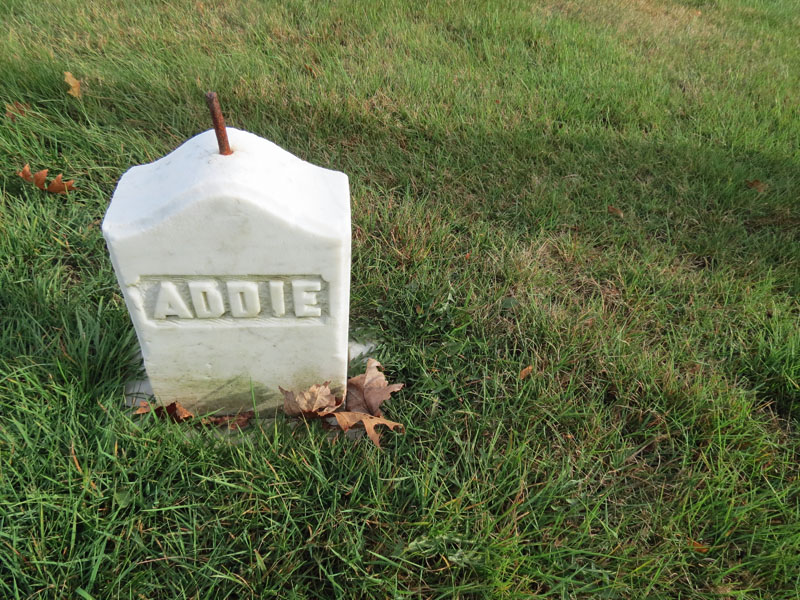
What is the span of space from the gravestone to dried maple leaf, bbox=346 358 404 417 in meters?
0.17

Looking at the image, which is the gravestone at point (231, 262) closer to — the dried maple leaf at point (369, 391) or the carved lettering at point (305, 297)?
the carved lettering at point (305, 297)

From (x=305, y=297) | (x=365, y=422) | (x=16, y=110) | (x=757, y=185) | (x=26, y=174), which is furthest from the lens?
(x=757, y=185)

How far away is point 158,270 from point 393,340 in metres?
0.91

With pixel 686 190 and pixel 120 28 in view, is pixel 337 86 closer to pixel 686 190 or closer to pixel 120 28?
pixel 120 28

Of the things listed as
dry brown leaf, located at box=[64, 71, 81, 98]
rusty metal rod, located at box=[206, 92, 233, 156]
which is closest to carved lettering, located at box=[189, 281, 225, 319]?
rusty metal rod, located at box=[206, 92, 233, 156]

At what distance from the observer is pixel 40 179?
7.50 ft

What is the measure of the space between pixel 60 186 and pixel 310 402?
1.57 metres

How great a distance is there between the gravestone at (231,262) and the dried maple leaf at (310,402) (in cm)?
6

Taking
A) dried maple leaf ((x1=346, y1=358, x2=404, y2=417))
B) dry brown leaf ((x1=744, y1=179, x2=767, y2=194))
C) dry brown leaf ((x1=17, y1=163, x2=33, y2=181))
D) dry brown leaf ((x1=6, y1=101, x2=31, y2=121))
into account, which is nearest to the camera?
dried maple leaf ((x1=346, y1=358, x2=404, y2=417))

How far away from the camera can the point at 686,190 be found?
2.83 meters

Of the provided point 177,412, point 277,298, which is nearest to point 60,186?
point 177,412

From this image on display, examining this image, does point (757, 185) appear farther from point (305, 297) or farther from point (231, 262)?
point (231, 262)

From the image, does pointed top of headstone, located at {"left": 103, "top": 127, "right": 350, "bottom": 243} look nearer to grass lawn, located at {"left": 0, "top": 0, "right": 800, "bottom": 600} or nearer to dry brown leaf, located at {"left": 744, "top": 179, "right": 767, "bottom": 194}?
grass lawn, located at {"left": 0, "top": 0, "right": 800, "bottom": 600}

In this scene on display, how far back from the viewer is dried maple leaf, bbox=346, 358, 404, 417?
1.73 m
